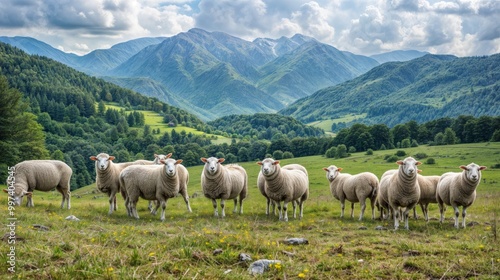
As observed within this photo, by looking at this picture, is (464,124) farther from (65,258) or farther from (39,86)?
(39,86)

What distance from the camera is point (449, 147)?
320 feet

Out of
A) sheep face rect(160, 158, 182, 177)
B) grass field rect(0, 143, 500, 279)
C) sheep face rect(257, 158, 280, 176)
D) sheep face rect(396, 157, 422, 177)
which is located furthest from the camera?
sheep face rect(257, 158, 280, 176)

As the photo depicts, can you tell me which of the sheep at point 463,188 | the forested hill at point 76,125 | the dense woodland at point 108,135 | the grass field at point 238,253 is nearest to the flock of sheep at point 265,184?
the sheep at point 463,188

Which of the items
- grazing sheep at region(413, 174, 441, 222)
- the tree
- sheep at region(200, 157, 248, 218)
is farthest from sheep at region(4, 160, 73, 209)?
the tree

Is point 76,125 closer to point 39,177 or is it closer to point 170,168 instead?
point 39,177

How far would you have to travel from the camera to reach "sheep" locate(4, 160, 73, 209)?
18.2 metres

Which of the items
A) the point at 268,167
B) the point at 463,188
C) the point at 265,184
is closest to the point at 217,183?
the point at 265,184

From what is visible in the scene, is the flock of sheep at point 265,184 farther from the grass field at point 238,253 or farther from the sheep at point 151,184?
the grass field at point 238,253

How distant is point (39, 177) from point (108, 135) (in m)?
150

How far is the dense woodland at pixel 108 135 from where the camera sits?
5325cm

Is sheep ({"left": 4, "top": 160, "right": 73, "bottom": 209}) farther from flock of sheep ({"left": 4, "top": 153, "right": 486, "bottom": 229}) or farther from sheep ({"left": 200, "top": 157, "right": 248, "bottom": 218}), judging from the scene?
sheep ({"left": 200, "top": 157, "right": 248, "bottom": 218})

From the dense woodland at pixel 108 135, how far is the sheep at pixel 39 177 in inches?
1321

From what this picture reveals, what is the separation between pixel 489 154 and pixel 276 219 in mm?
82378

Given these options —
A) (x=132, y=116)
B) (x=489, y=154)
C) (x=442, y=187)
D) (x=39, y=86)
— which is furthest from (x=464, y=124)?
(x=39, y=86)
